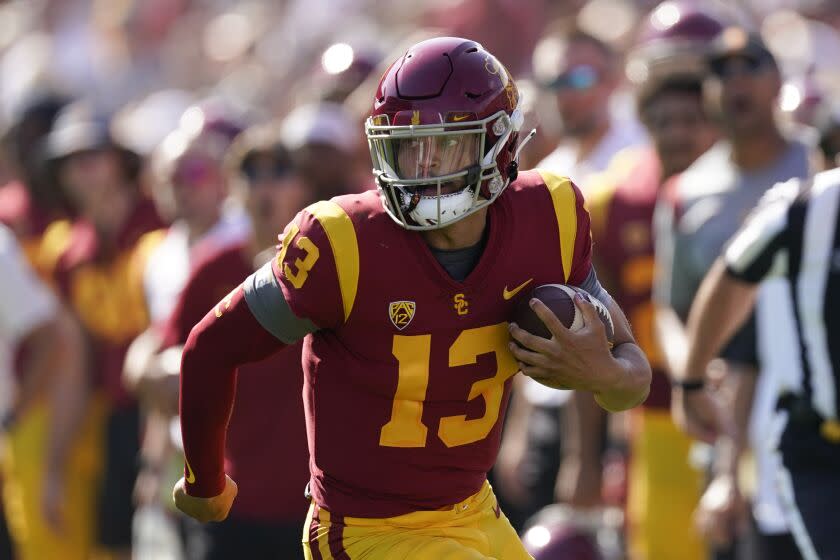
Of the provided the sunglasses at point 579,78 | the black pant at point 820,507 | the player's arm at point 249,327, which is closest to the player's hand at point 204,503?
the player's arm at point 249,327

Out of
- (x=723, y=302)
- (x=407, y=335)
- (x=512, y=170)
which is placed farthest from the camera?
(x=723, y=302)

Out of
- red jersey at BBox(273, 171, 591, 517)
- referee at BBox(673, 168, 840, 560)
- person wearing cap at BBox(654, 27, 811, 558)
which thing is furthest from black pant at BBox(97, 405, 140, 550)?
red jersey at BBox(273, 171, 591, 517)

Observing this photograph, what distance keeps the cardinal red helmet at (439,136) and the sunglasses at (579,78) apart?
157 inches

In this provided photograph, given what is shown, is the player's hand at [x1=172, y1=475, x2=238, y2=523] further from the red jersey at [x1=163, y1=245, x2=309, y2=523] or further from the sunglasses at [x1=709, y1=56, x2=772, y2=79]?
the sunglasses at [x1=709, y1=56, x2=772, y2=79]

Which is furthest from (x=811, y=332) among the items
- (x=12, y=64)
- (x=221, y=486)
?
(x=12, y=64)

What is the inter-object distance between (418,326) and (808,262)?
1.58m

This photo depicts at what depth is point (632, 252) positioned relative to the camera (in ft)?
23.6

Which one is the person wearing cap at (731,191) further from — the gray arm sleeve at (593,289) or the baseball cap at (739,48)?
the gray arm sleeve at (593,289)

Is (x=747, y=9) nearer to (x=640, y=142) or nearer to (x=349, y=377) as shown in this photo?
(x=640, y=142)

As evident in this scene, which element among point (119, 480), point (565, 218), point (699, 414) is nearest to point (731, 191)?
point (699, 414)

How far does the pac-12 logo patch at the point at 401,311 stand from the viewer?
419 cm

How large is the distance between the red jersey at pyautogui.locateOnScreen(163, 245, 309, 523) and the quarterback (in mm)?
1819

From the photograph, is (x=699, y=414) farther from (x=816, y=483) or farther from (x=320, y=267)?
(x=320, y=267)

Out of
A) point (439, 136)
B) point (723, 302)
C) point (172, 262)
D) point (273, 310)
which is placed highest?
point (439, 136)
